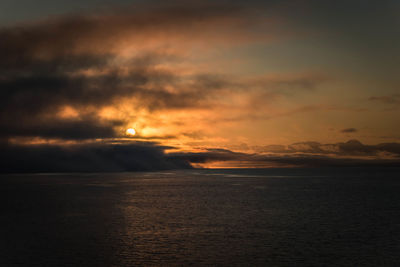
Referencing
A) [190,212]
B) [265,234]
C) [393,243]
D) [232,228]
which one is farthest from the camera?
[190,212]

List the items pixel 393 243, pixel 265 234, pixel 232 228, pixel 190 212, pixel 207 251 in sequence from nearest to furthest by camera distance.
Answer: pixel 207 251 → pixel 393 243 → pixel 265 234 → pixel 232 228 → pixel 190 212

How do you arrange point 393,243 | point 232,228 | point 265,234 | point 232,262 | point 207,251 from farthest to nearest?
point 232,228 < point 265,234 < point 393,243 < point 207,251 < point 232,262

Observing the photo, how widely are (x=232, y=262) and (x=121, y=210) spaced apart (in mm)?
47101

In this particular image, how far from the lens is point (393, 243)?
4175cm

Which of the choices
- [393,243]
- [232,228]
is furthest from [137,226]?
[393,243]

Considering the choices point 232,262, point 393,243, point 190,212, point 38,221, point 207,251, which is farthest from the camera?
point 190,212

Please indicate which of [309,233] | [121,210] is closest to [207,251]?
[309,233]

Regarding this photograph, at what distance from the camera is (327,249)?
128 ft

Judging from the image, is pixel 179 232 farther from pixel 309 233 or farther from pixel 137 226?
pixel 309 233

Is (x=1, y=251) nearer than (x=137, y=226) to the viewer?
Yes

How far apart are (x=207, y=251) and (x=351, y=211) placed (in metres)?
47.6

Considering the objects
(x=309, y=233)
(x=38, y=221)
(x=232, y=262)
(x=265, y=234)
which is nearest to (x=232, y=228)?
(x=265, y=234)

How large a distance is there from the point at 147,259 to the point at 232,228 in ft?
65.5

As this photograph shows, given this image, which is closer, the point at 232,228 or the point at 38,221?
the point at 232,228
